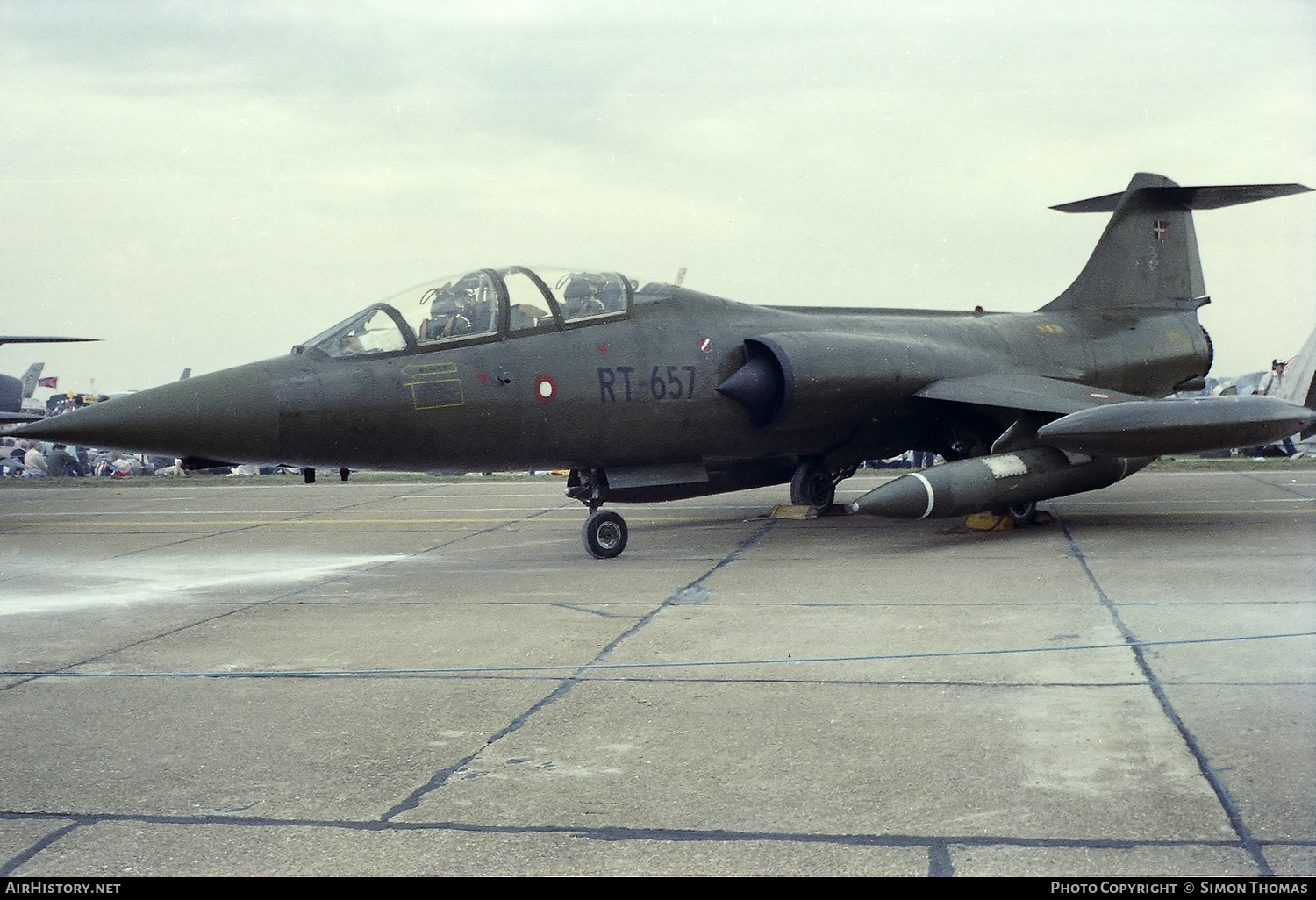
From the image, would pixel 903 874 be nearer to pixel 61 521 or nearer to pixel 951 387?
pixel 951 387

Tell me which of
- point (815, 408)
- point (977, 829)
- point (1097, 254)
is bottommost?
point (977, 829)

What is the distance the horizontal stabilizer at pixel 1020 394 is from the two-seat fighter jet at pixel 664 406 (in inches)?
1.7

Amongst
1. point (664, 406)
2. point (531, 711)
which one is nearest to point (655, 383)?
point (664, 406)

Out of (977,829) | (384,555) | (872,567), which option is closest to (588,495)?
(384,555)

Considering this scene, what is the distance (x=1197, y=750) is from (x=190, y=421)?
7.06 metres

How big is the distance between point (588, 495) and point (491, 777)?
6.76 meters

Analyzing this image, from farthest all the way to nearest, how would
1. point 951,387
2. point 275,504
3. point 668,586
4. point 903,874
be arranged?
point 275,504
point 951,387
point 668,586
point 903,874

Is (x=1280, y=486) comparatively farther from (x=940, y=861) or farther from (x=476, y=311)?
(x=940, y=861)

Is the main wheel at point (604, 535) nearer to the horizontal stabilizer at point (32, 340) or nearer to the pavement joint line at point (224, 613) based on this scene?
the pavement joint line at point (224, 613)

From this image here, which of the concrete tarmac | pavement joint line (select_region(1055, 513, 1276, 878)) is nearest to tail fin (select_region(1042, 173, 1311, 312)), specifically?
the concrete tarmac

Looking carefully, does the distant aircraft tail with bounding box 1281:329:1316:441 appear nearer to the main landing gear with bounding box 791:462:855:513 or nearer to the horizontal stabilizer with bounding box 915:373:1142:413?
the horizontal stabilizer with bounding box 915:373:1142:413

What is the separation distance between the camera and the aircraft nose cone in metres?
8.55

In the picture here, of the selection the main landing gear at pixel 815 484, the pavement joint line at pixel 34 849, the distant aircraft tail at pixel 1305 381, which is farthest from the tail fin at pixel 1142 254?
the pavement joint line at pixel 34 849

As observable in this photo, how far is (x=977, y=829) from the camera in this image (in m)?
3.69
